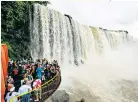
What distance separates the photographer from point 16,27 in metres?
6.61

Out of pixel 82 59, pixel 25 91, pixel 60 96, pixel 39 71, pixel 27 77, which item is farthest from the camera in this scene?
pixel 82 59

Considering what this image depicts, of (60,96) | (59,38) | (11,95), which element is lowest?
(60,96)

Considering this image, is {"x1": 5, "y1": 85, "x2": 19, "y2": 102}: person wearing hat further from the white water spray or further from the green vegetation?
the white water spray

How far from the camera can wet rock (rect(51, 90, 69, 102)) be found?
6529 millimetres

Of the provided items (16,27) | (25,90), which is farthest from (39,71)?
(16,27)

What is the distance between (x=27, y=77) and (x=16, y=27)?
868 mm

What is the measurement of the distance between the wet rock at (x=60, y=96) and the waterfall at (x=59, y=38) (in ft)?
1.85

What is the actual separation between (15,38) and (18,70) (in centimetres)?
66

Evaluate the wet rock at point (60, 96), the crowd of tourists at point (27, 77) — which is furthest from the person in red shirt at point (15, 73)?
the wet rock at point (60, 96)

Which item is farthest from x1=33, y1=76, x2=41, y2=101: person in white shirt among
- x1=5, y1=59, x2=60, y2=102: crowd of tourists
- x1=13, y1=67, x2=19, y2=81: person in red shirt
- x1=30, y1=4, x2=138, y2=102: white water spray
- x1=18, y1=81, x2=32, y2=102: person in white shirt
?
x1=30, y1=4, x2=138, y2=102: white water spray

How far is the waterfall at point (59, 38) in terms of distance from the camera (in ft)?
22.8

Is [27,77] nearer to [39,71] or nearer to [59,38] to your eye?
[39,71]

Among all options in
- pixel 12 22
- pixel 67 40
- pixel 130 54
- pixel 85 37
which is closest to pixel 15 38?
pixel 12 22

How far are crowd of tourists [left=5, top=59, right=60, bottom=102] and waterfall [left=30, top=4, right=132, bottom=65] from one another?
0.23 m
